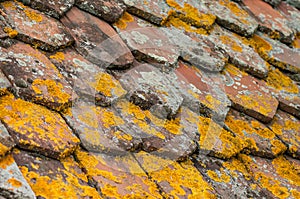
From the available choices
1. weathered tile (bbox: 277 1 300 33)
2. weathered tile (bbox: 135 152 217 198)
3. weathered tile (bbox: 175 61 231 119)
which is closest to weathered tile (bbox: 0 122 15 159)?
weathered tile (bbox: 135 152 217 198)

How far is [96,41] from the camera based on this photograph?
2.58 meters

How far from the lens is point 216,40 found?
3223 mm

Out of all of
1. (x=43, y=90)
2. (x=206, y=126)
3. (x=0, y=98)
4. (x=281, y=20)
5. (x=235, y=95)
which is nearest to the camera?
(x=0, y=98)

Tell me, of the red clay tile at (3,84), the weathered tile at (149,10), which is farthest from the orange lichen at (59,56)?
the weathered tile at (149,10)

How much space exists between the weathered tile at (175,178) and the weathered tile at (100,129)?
91mm

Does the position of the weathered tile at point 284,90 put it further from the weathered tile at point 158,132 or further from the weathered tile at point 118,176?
the weathered tile at point 118,176

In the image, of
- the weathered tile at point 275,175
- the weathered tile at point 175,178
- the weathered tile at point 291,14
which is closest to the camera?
the weathered tile at point 175,178

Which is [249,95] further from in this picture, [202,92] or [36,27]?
[36,27]

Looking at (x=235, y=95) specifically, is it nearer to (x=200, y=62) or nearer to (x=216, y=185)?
(x=200, y=62)

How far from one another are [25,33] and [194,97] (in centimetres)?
90

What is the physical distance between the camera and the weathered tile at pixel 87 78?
7.55 ft

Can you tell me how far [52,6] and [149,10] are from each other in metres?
0.63

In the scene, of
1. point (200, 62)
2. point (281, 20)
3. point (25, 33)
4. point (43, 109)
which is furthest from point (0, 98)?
point (281, 20)

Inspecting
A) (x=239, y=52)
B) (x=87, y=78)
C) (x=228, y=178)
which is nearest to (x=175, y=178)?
(x=228, y=178)
